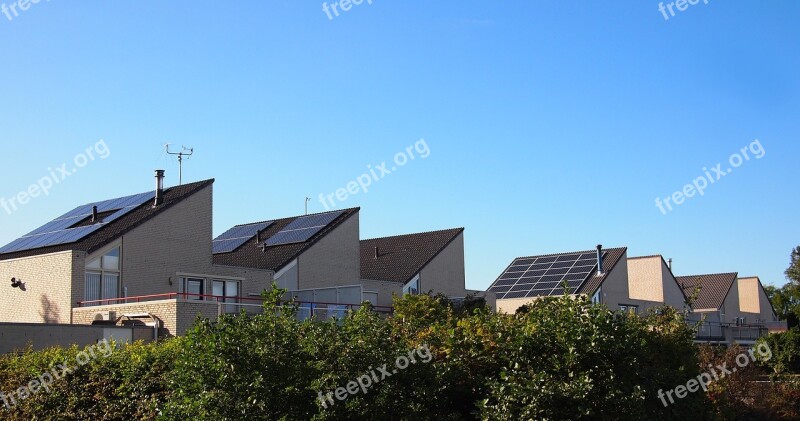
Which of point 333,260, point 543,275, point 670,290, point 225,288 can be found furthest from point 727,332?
point 225,288

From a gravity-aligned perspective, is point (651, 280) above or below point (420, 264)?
below

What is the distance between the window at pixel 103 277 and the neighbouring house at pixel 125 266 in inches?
1.3

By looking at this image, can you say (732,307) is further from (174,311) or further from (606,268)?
(174,311)

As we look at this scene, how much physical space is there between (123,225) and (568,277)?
2662cm

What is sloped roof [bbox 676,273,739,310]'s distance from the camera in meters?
66.2

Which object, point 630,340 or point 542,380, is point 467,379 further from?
point 630,340

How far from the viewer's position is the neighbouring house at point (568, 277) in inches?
1828

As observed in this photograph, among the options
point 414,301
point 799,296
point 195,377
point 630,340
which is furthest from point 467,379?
point 799,296

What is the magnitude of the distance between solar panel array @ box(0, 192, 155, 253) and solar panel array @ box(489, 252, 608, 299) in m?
22.0

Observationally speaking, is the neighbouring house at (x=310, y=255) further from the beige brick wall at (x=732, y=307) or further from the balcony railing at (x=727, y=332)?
the beige brick wall at (x=732, y=307)

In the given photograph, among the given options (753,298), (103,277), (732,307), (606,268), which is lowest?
(732,307)

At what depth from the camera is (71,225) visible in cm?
3438

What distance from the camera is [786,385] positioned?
2094cm
